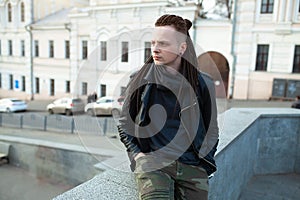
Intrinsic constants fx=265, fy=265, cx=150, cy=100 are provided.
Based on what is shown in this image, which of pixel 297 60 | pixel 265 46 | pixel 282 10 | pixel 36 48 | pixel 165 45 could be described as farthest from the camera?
pixel 36 48

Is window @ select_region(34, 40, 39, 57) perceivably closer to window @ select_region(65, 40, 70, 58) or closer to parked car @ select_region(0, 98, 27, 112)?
window @ select_region(65, 40, 70, 58)

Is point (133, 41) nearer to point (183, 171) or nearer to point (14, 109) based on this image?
point (183, 171)

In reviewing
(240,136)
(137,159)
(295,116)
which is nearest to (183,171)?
(137,159)

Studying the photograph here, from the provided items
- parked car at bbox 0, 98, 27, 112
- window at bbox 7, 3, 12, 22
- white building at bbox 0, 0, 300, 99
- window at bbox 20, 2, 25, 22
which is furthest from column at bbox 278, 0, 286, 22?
window at bbox 7, 3, 12, 22

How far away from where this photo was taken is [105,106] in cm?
169

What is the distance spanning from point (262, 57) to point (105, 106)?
600 inches

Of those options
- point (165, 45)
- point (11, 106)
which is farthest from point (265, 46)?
point (11, 106)

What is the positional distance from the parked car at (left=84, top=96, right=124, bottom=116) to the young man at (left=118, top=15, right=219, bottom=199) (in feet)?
0.71

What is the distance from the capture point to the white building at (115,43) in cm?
179

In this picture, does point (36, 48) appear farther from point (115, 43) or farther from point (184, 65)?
point (184, 65)

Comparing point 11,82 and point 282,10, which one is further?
point 11,82

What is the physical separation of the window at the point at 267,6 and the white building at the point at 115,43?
A: 0.05 meters

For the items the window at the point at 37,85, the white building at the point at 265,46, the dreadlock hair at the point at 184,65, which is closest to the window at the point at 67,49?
the window at the point at 37,85

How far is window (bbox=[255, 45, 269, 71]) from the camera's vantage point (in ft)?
49.3
